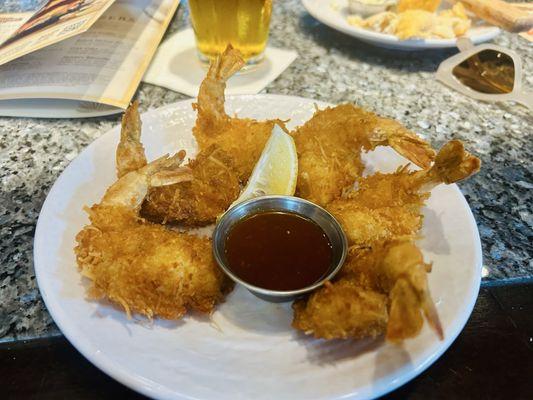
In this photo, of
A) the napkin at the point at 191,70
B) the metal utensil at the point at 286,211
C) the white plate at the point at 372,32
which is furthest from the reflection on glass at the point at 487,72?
the metal utensil at the point at 286,211

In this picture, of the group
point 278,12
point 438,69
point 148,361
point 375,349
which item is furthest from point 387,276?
point 278,12

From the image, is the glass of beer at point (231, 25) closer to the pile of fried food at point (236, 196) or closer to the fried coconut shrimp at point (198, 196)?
the pile of fried food at point (236, 196)

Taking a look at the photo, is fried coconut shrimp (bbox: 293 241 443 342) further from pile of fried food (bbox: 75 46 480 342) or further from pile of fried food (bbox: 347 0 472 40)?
pile of fried food (bbox: 347 0 472 40)

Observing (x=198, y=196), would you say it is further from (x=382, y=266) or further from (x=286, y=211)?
(x=382, y=266)

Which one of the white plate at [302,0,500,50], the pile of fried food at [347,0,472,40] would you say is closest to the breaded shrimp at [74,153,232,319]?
the white plate at [302,0,500,50]

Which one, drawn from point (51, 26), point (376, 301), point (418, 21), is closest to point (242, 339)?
point (376, 301)

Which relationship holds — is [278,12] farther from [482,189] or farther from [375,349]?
[375,349]
